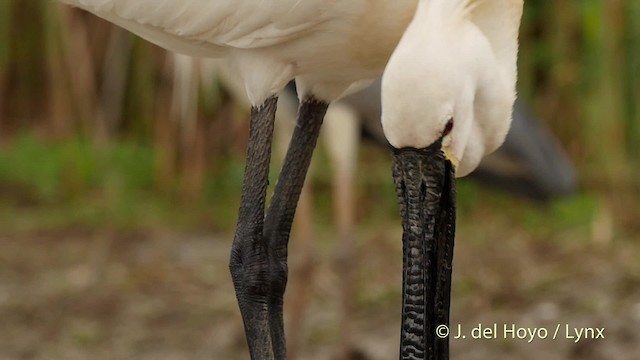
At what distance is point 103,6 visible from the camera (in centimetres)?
321

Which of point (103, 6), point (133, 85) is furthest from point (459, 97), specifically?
point (133, 85)

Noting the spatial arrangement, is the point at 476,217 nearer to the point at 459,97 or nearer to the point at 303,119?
the point at 303,119

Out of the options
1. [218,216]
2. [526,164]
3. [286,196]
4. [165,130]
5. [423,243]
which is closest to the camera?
[423,243]

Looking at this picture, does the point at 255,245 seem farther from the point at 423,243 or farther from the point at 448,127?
the point at 448,127

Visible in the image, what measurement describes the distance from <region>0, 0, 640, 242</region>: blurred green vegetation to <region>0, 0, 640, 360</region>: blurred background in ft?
0.04

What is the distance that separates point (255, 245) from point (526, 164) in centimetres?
276

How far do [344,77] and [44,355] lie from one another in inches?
96.7

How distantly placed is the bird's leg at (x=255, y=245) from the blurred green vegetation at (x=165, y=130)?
3.19 m

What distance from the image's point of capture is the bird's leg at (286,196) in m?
3.37

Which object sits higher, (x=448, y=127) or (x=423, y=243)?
(x=448, y=127)

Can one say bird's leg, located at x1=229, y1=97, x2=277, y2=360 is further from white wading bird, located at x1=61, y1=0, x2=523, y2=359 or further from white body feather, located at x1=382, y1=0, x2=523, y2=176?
white body feather, located at x1=382, y1=0, x2=523, y2=176

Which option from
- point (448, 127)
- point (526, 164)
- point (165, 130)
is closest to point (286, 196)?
point (448, 127)

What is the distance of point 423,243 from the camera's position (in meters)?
2.91

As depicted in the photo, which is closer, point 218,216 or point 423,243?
point 423,243
